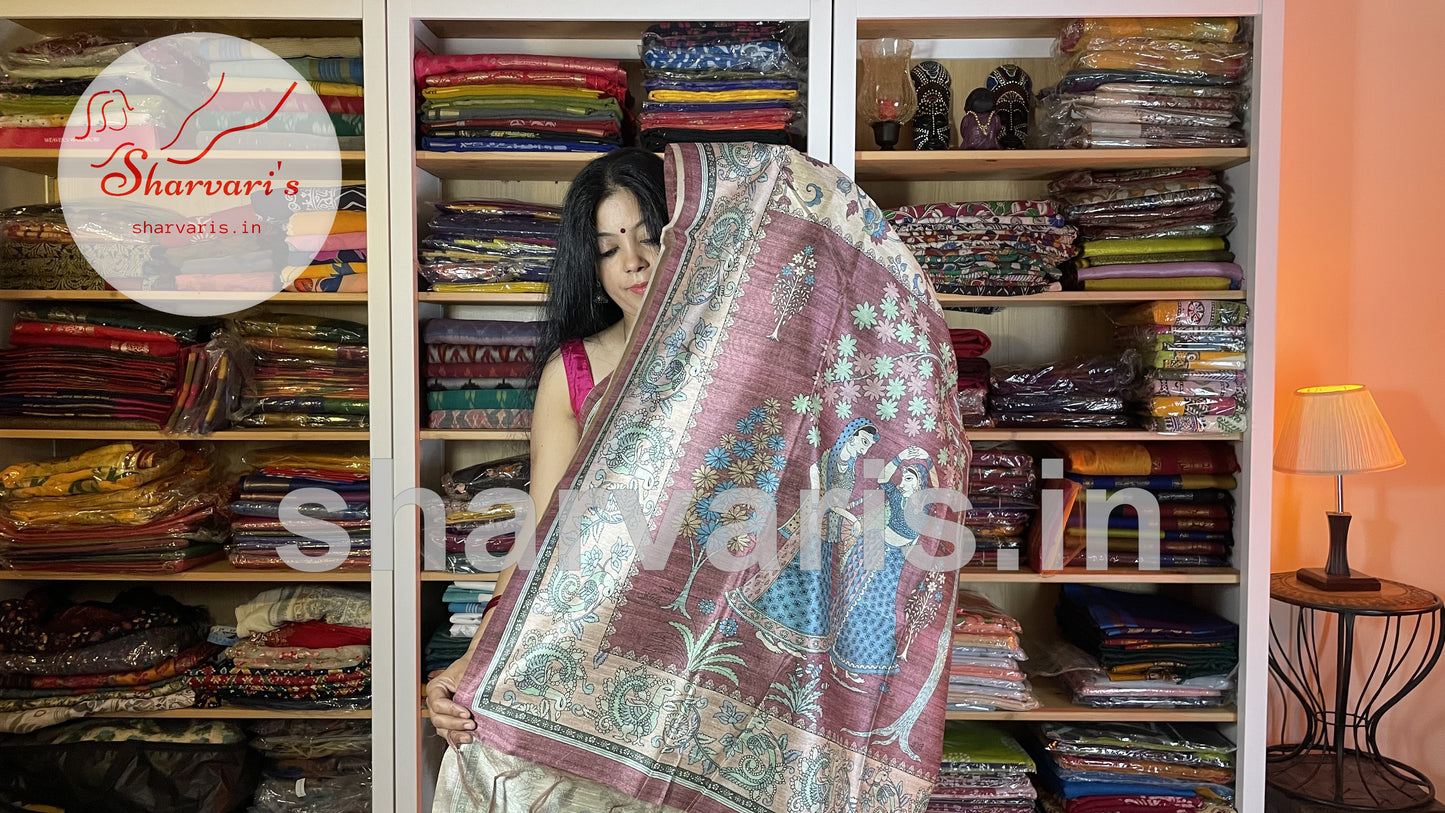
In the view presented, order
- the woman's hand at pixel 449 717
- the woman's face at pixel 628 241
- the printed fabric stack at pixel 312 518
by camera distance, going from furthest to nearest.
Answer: the printed fabric stack at pixel 312 518 → the woman's face at pixel 628 241 → the woman's hand at pixel 449 717

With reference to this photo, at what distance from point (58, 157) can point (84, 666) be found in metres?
1.18

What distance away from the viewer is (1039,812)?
2.57 metres

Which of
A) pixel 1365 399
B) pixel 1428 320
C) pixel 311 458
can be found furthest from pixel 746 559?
pixel 1428 320

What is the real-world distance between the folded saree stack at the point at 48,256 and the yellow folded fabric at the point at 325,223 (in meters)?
0.39

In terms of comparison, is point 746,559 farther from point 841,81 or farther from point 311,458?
point 311,458

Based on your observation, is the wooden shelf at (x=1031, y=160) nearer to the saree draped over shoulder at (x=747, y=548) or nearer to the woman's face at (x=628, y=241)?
the woman's face at (x=628, y=241)

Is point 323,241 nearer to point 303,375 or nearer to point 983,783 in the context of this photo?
point 303,375

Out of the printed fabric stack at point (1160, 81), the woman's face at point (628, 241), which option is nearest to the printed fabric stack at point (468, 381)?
the woman's face at point (628, 241)

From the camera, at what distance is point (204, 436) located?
2482 mm

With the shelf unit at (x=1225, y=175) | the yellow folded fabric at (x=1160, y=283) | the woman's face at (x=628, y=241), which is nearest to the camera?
the woman's face at (x=628, y=241)

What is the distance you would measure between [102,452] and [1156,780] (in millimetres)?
Result: 2562

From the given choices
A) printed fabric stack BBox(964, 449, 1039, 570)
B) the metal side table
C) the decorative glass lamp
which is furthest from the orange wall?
the decorative glass lamp

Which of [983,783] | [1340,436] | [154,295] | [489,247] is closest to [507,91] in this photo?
[489,247]

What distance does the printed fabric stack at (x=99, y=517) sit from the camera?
8.16 feet
